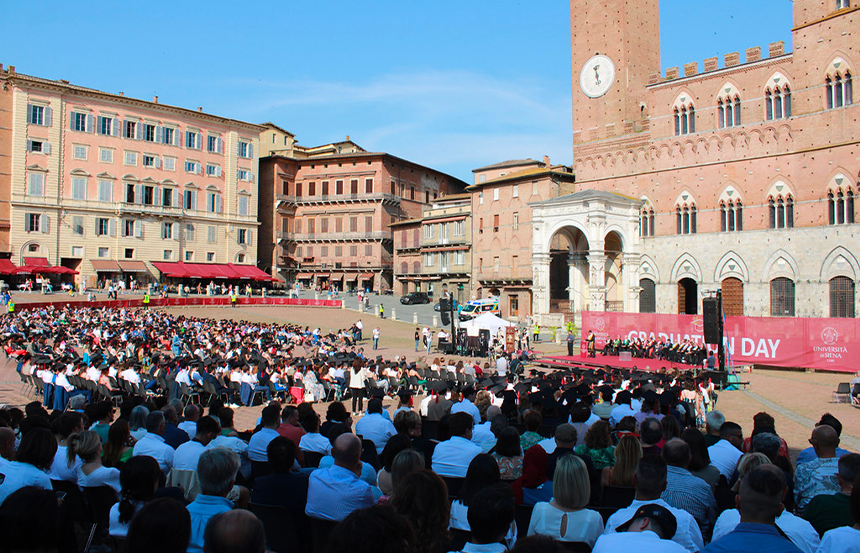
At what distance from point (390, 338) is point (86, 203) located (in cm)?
3719

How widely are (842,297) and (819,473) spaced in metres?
38.7

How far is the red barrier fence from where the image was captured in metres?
41.6

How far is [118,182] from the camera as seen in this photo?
62.6 metres

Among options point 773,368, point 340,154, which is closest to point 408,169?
point 340,154

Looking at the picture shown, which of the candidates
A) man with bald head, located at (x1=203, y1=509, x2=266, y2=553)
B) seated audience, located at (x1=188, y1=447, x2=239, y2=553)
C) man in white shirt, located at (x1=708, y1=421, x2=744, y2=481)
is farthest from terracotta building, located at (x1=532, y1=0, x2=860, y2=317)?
man with bald head, located at (x1=203, y1=509, x2=266, y2=553)

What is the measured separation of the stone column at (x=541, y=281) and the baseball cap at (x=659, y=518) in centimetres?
4368

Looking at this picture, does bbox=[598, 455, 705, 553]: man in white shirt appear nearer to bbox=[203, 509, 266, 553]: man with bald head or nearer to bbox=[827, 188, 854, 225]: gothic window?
bbox=[203, 509, 266, 553]: man with bald head

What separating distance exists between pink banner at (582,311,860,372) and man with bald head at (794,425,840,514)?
2412cm

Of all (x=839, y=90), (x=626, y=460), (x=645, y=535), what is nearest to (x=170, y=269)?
(x=839, y=90)

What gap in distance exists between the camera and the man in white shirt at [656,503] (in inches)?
181

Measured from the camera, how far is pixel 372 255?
74250 mm

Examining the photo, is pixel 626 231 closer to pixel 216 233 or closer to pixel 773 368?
pixel 773 368

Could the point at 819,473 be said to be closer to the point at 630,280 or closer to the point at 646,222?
the point at 630,280

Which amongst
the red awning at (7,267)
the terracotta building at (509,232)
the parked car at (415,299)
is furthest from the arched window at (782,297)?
the red awning at (7,267)
